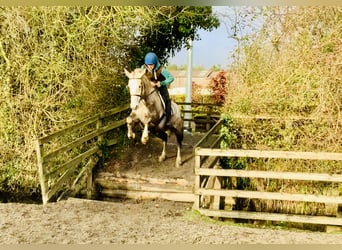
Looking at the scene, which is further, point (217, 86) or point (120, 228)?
point (217, 86)

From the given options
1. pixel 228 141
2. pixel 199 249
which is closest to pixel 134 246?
pixel 199 249

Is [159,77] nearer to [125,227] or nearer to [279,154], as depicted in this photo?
[279,154]

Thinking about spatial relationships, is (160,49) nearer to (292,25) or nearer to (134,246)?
(292,25)

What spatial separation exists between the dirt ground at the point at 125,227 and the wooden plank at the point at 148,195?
174 mm

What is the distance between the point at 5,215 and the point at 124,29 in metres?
3.17

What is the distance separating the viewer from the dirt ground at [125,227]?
157 inches

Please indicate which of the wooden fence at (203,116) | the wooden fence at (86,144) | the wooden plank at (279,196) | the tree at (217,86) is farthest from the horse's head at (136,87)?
the tree at (217,86)

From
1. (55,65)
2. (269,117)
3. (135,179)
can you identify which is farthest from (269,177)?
(55,65)

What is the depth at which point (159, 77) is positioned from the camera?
5.95 metres

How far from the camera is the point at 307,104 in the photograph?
5637 millimetres

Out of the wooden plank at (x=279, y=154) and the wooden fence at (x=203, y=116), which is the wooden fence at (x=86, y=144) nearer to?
the wooden plank at (x=279, y=154)

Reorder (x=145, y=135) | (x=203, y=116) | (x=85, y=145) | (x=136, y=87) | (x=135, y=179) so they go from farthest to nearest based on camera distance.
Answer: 1. (x=203, y=116)
2. (x=85, y=145)
3. (x=135, y=179)
4. (x=145, y=135)
5. (x=136, y=87)

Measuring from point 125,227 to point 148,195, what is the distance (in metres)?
2.05

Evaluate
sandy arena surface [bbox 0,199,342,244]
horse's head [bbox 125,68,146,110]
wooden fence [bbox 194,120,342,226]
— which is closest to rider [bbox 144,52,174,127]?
horse's head [bbox 125,68,146,110]
